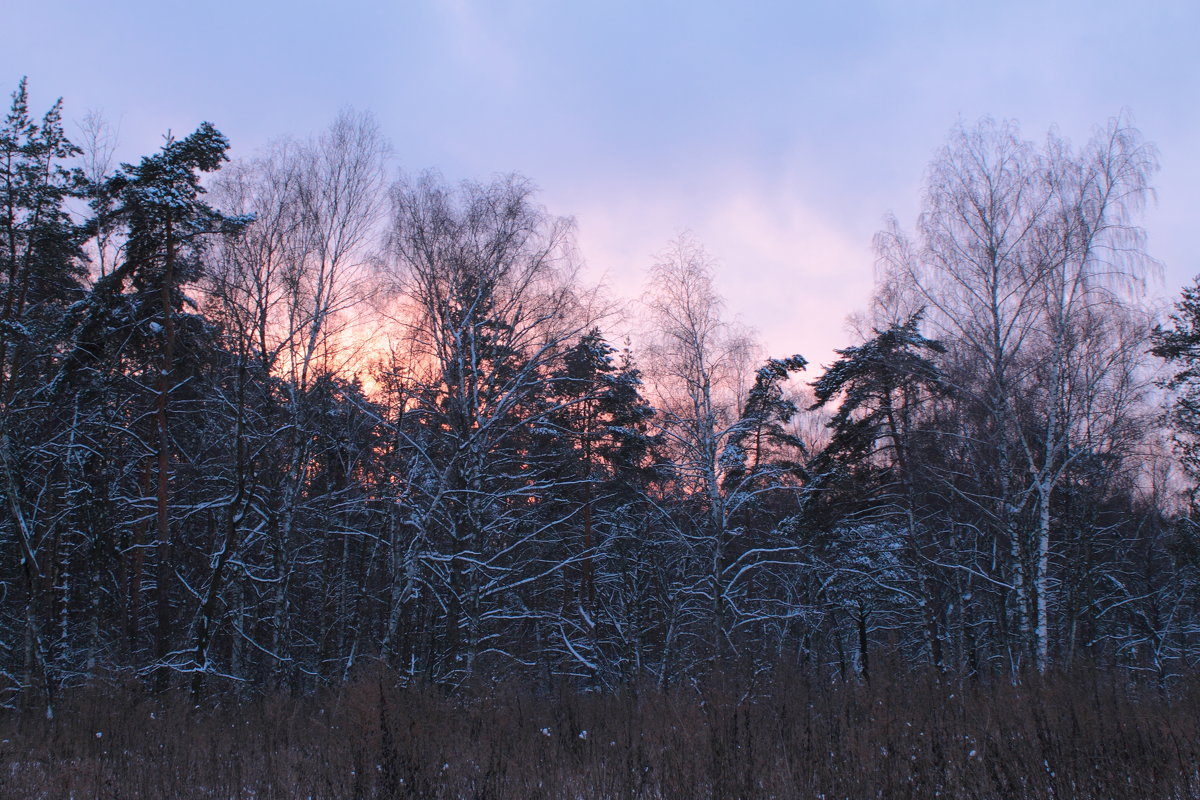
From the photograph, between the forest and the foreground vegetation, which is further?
the forest

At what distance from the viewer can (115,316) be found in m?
13.4

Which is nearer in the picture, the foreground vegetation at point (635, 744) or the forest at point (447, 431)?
the foreground vegetation at point (635, 744)

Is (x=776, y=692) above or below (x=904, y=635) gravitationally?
above

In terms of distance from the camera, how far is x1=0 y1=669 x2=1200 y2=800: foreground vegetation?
6.54m

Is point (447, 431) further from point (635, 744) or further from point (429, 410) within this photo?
point (635, 744)

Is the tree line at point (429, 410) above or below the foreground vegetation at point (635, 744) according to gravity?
above

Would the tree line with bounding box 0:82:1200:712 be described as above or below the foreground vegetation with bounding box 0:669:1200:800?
above

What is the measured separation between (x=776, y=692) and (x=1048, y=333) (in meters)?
10.1

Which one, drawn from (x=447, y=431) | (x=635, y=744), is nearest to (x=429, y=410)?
(x=447, y=431)

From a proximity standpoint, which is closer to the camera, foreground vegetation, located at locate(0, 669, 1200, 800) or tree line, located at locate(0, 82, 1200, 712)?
foreground vegetation, located at locate(0, 669, 1200, 800)

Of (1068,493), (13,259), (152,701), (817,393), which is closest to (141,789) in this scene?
(152,701)

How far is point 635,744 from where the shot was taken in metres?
9.00

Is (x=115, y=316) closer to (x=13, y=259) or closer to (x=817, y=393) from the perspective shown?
(x=13, y=259)

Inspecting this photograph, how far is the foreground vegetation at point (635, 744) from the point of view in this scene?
6.54m
